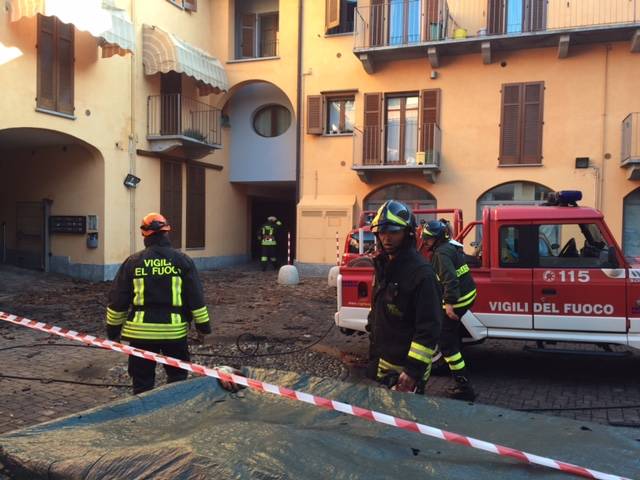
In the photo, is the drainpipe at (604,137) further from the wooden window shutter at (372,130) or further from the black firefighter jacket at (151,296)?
the black firefighter jacket at (151,296)

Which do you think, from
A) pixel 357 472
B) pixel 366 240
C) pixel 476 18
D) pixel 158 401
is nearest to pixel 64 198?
pixel 366 240

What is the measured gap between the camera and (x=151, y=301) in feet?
14.1

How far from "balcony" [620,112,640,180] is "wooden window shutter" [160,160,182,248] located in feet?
42.4

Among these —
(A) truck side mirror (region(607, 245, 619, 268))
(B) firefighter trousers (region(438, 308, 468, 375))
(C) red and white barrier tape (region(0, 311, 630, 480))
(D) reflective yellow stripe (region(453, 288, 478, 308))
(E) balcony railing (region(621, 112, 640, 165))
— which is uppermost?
(E) balcony railing (region(621, 112, 640, 165))

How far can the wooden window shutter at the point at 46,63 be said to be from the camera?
517 inches

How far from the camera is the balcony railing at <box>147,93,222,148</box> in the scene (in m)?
16.8

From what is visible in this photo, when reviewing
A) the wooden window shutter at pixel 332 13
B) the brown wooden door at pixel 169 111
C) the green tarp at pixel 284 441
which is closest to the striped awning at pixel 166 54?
the brown wooden door at pixel 169 111

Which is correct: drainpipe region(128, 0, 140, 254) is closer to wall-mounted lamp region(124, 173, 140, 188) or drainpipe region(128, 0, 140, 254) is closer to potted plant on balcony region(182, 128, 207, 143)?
wall-mounted lamp region(124, 173, 140, 188)

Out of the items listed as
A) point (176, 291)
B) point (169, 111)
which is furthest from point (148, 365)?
point (169, 111)

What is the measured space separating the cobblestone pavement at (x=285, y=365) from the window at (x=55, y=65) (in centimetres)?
482

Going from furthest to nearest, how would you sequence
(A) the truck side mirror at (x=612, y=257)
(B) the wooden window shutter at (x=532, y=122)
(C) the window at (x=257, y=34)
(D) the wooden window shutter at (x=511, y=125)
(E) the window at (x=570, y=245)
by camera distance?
(C) the window at (x=257, y=34) → (D) the wooden window shutter at (x=511, y=125) → (B) the wooden window shutter at (x=532, y=122) → (E) the window at (x=570, y=245) → (A) the truck side mirror at (x=612, y=257)

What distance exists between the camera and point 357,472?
227 cm

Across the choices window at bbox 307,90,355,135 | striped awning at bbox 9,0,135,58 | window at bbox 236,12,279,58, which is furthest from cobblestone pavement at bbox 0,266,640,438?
window at bbox 236,12,279,58

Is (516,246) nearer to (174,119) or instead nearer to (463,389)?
(463,389)
